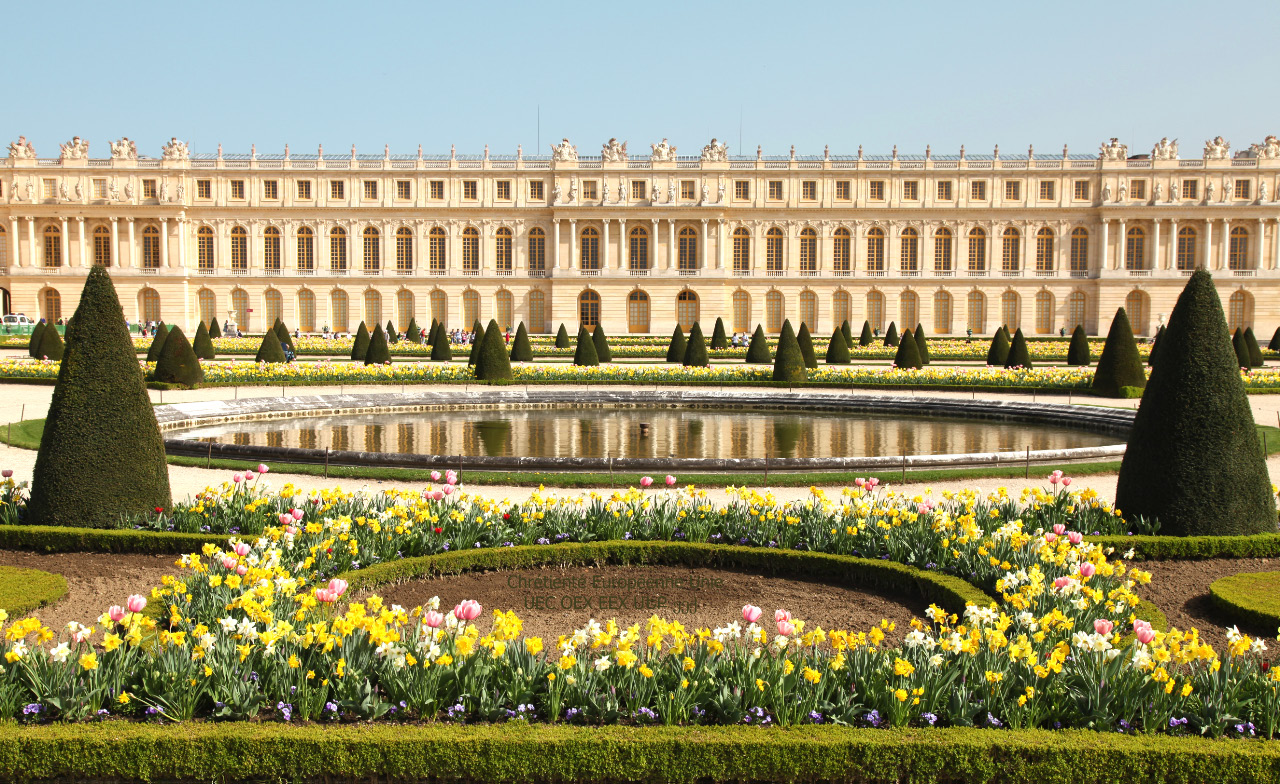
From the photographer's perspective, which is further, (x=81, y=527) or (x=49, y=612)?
(x=81, y=527)

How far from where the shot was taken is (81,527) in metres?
8.04

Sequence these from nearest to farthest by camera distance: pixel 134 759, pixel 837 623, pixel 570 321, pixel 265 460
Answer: pixel 134 759, pixel 837 623, pixel 265 460, pixel 570 321

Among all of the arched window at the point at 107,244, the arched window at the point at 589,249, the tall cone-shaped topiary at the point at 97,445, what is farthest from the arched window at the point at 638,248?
the tall cone-shaped topiary at the point at 97,445

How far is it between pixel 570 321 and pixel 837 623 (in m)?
49.1

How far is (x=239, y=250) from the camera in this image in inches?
2202

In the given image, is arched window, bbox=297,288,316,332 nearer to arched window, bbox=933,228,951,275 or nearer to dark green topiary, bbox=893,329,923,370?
arched window, bbox=933,228,951,275

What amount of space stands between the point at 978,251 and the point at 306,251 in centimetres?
3830

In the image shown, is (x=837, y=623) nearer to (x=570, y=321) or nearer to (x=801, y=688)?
(x=801, y=688)

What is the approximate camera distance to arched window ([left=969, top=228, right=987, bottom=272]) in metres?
55.2

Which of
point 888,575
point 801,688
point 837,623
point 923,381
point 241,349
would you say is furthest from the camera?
point 241,349

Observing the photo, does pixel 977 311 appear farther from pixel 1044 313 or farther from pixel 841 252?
pixel 841 252

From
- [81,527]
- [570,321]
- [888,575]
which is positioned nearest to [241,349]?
[570,321]

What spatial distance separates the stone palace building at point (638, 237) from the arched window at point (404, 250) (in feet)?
0.70

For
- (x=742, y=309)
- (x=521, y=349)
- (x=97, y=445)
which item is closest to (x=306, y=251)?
(x=742, y=309)
